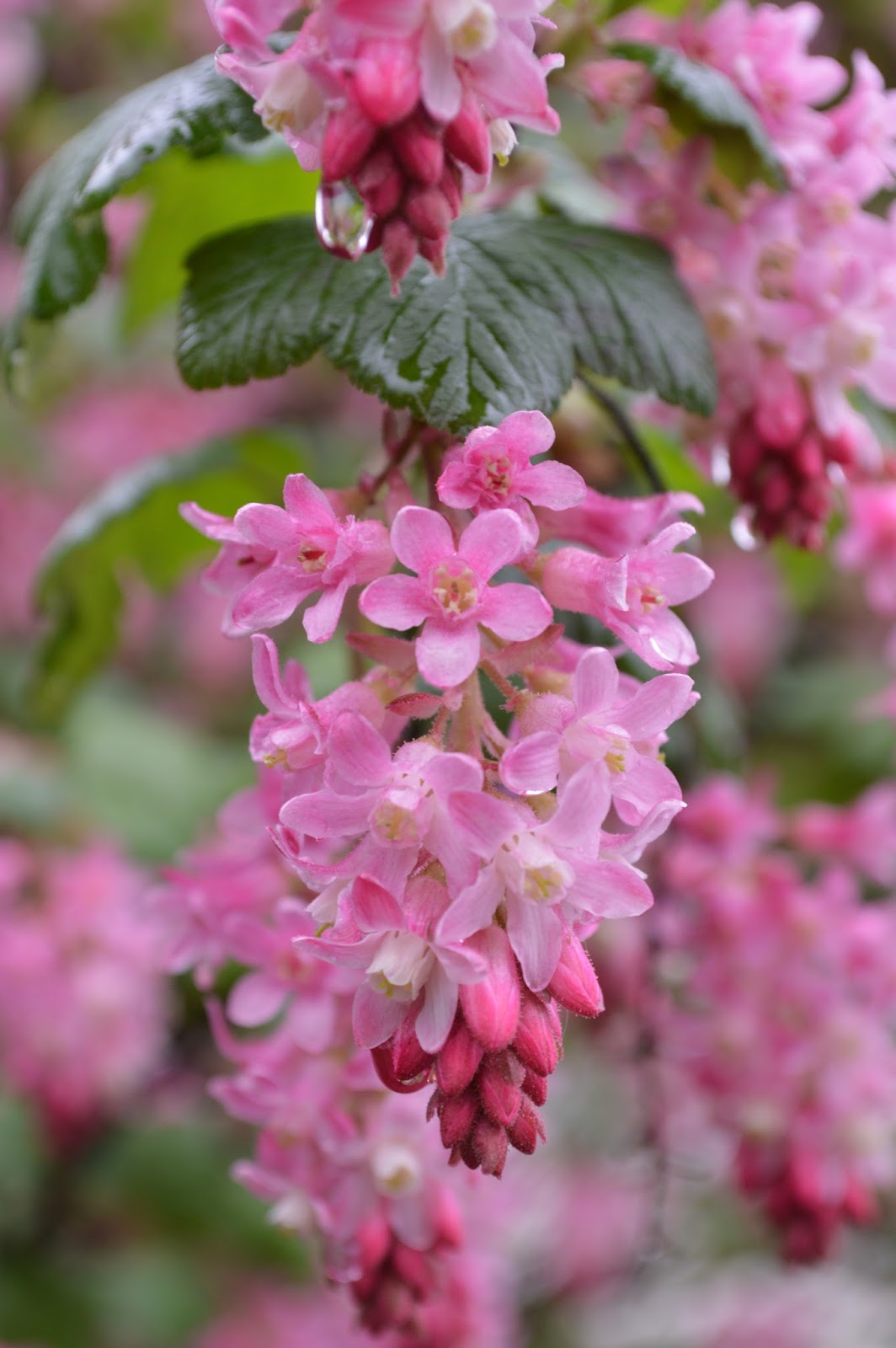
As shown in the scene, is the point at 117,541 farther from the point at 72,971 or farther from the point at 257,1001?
the point at 72,971

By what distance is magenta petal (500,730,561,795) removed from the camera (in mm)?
468

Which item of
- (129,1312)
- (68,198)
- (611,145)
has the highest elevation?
(68,198)

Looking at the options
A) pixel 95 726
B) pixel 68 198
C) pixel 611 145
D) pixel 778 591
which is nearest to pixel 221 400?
pixel 95 726

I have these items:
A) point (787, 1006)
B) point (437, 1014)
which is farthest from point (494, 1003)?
point (787, 1006)

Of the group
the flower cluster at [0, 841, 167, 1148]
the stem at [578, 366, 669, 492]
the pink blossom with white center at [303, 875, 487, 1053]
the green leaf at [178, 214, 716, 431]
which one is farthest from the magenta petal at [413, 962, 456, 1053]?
the flower cluster at [0, 841, 167, 1148]

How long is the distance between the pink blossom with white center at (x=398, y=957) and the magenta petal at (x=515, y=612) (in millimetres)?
101

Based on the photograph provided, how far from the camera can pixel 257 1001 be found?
2.40 ft

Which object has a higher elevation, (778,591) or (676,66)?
(676,66)

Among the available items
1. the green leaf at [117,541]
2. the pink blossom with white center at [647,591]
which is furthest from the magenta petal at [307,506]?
the green leaf at [117,541]

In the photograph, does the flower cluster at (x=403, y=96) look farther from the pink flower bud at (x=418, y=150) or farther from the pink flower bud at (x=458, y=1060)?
the pink flower bud at (x=458, y=1060)

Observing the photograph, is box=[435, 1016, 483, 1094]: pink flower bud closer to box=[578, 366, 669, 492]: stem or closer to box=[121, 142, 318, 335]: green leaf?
box=[578, 366, 669, 492]: stem

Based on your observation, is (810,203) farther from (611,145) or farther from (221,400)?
(221,400)

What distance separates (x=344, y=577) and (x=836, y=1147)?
77 centimetres

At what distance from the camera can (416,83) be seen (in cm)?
47
